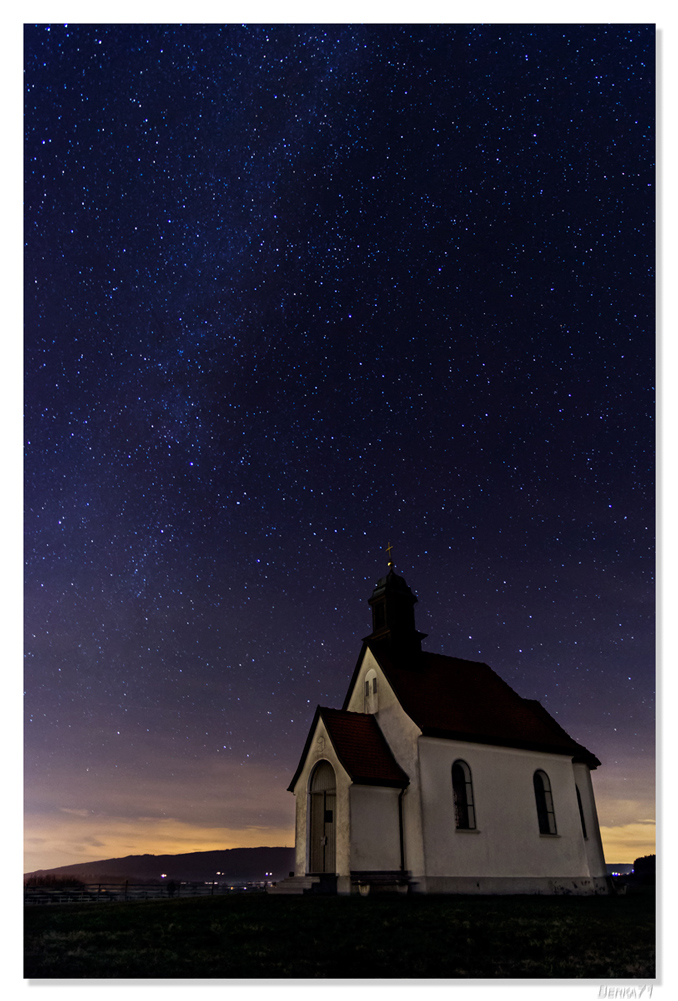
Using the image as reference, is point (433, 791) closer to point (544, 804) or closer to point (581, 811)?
point (544, 804)

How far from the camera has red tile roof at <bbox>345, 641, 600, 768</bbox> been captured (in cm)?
2097

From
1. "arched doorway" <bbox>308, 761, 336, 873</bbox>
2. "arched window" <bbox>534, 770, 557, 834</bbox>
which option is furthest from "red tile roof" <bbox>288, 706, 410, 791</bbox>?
"arched window" <bbox>534, 770, 557, 834</bbox>

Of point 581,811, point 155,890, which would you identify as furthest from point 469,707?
point 155,890

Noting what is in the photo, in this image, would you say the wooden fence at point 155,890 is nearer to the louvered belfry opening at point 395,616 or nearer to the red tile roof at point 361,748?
the red tile roof at point 361,748

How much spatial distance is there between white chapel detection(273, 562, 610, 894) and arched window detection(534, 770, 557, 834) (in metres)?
0.05

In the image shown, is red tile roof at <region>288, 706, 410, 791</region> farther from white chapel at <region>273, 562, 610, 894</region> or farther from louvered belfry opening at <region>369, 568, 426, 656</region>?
louvered belfry opening at <region>369, 568, 426, 656</region>

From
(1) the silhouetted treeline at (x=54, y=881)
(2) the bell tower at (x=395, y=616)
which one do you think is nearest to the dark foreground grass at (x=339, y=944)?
(1) the silhouetted treeline at (x=54, y=881)

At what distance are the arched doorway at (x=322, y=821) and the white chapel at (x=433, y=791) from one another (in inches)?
1.3

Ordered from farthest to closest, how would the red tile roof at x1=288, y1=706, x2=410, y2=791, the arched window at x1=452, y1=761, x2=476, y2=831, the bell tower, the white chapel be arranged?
the bell tower < the arched window at x1=452, y1=761, x2=476, y2=831 < the red tile roof at x1=288, y1=706, x2=410, y2=791 < the white chapel

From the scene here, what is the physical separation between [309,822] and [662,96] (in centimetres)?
2015

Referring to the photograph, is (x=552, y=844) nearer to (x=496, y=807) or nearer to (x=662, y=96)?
(x=496, y=807)

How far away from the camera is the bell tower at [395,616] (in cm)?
2417

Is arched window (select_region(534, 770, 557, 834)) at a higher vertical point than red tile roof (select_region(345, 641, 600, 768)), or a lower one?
lower

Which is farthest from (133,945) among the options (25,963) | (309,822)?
(309,822)
